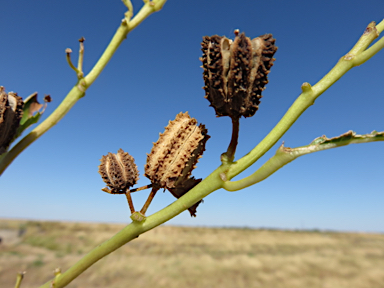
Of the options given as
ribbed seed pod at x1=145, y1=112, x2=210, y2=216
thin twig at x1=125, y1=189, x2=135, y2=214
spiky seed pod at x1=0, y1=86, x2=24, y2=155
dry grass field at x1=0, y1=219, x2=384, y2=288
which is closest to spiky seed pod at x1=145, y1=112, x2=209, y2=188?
ribbed seed pod at x1=145, y1=112, x2=210, y2=216

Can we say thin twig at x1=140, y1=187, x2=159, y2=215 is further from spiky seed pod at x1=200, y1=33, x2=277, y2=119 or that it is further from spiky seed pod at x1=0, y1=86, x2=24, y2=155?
spiky seed pod at x1=0, y1=86, x2=24, y2=155

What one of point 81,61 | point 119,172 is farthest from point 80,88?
point 119,172

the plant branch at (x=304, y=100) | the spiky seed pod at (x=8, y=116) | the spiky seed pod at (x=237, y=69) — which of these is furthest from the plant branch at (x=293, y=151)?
the spiky seed pod at (x=8, y=116)

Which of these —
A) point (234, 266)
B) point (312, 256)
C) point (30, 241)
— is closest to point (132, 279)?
point (234, 266)

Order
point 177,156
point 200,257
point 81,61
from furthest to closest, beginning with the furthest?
point 200,257 < point 81,61 < point 177,156

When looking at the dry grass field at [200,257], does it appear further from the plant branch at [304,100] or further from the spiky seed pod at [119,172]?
the plant branch at [304,100]

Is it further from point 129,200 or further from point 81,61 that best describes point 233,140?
point 81,61
